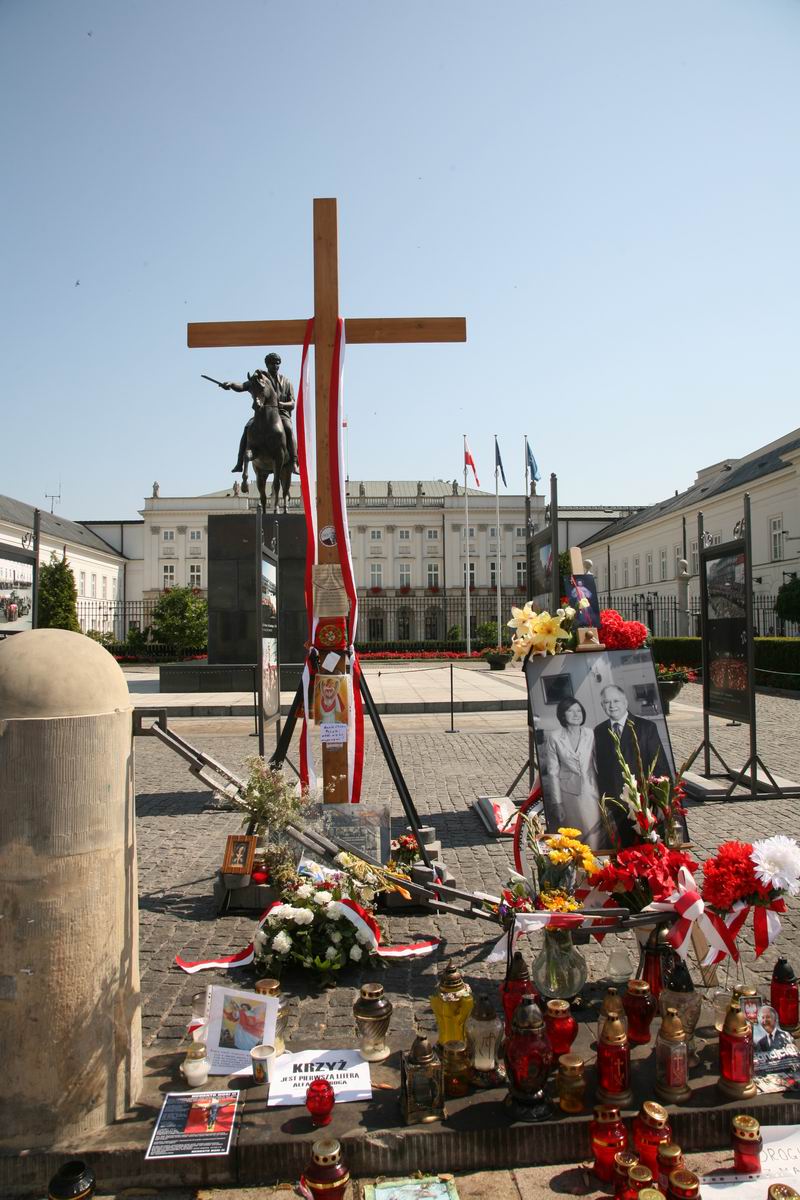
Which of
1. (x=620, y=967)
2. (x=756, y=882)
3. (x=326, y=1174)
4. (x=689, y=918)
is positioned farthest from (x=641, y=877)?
(x=326, y=1174)

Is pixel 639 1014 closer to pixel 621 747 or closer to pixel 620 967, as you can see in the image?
pixel 620 967

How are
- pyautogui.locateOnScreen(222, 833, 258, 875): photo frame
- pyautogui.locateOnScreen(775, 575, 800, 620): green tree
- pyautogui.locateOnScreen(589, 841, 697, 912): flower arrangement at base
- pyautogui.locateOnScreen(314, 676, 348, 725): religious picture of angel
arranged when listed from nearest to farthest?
pyautogui.locateOnScreen(589, 841, 697, 912): flower arrangement at base < pyautogui.locateOnScreen(222, 833, 258, 875): photo frame < pyautogui.locateOnScreen(314, 676, 348, 725): religious picture of angel < pyautogui.locateOnScreen(775, 575, 800, 620): green tree

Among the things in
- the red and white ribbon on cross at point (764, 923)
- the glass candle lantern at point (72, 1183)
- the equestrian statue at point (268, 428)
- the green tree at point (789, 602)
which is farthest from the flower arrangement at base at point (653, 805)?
the green tree at point (789, 602)

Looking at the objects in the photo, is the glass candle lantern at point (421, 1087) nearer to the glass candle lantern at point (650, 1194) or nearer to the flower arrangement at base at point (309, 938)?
the glass candle lantern at point (650, 1194)

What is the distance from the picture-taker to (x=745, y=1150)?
2469 mm

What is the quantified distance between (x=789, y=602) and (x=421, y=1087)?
3126 cm

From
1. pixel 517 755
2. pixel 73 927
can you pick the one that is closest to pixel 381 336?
pixel 73 927

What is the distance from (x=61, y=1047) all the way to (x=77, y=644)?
1.23 m

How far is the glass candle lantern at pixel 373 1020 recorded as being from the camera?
9.95 feet

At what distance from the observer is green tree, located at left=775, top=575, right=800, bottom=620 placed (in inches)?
1187

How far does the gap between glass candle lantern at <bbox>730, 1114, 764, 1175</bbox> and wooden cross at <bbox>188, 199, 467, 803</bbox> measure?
9.49 feet

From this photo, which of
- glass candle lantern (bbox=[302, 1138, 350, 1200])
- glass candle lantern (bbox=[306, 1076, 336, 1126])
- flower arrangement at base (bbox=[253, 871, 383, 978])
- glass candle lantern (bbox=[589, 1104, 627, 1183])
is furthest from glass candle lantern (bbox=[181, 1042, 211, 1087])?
glass candle lantern (bbox=[589, 1104, 627, 1183])

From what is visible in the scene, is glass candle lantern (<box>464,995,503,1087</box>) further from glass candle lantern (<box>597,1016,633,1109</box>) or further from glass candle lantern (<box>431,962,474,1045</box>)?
glass candle lantern (<box>597,1016,633,1109</box>)

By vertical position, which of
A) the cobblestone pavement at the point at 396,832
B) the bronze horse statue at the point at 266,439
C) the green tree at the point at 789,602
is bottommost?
the cobblestone pavement at the point at 396,832
